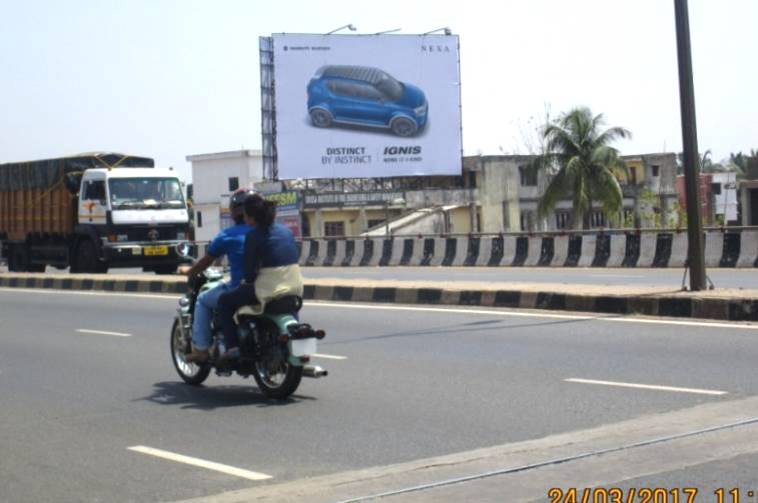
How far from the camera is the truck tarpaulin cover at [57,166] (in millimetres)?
29766

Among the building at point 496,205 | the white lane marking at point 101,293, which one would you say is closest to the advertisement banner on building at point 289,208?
the building at point 496,205

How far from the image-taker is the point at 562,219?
66.8 meters

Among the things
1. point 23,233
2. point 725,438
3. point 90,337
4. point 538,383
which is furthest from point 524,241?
point 725,438

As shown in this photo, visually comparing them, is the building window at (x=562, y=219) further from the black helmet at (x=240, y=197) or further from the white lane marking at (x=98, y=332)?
the black helmet at (x=240, y=197)

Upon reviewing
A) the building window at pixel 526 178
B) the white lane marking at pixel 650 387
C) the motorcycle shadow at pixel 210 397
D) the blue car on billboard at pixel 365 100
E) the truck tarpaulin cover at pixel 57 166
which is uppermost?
the blue car on billboard at pixel 365 100

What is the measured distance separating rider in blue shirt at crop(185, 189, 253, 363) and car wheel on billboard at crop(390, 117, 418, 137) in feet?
114

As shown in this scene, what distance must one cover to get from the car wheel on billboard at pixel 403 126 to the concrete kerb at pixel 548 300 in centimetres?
2206

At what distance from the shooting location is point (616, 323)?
13.2 metres

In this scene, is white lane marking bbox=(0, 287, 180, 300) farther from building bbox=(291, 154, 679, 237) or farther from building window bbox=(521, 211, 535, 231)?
building window bbox=(521, 211, 535, 231)

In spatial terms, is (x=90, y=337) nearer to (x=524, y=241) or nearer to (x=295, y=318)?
(x=295, y=318)

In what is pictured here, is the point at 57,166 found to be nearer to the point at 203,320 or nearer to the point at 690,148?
the point at 690,148

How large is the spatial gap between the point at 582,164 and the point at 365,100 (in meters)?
15.7

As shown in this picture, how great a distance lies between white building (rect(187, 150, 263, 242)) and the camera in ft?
265

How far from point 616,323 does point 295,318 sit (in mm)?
5357
